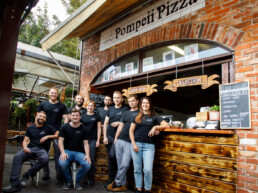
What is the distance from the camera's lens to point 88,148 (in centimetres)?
423

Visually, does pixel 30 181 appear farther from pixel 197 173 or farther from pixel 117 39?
pixel 117 39

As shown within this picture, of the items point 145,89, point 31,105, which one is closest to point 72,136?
point 145,89

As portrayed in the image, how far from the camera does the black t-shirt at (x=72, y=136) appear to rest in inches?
165

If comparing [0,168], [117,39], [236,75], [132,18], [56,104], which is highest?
[132,18]

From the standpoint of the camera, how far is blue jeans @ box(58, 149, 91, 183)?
3941 millimetres

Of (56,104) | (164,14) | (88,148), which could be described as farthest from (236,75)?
(56,104)

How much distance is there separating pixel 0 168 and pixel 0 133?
273 millimetres

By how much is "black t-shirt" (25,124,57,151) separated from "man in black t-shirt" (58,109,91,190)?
13.0 inches

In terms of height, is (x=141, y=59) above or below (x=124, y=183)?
above

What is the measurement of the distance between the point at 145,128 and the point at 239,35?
7.07 feet

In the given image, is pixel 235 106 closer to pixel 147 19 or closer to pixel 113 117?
pixel 113 117

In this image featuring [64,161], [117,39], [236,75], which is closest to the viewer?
[236,75]

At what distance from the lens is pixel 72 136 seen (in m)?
4.21

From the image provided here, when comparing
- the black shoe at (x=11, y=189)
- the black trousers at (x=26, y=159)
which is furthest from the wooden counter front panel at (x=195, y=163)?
the black shoe at (x=11, y=189)
